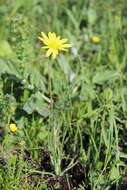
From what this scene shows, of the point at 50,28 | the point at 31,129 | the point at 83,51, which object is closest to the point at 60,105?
the point at 31,129

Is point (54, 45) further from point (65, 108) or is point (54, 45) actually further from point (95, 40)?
point (95, 40)

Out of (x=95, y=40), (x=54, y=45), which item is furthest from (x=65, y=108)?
(x=95, y=40)

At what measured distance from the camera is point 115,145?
6.93 ft

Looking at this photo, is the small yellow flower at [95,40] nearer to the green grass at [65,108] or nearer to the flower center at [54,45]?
the green grass at [65,108]

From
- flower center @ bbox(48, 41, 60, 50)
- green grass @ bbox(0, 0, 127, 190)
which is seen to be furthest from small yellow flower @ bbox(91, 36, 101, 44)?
flower center @ bbox(48, 41, 60, 50)

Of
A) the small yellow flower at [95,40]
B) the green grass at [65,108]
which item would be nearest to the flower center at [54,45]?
the green grass at [65,108]

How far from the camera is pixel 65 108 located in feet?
7.81

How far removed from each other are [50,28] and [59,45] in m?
1.39

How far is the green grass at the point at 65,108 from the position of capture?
6.69ft

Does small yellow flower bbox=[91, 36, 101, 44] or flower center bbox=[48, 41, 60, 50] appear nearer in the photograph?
flower center bbox=[48, 41, 60, 50]

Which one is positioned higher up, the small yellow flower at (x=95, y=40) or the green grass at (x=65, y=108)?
the small yellow flower at (x=95, y=40)

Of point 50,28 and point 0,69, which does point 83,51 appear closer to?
point 50,28

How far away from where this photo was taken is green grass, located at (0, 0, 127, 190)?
6.69 ft

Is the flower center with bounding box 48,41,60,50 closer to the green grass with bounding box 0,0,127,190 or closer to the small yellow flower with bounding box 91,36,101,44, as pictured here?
the green grass with bounding box 0,0,127,190
